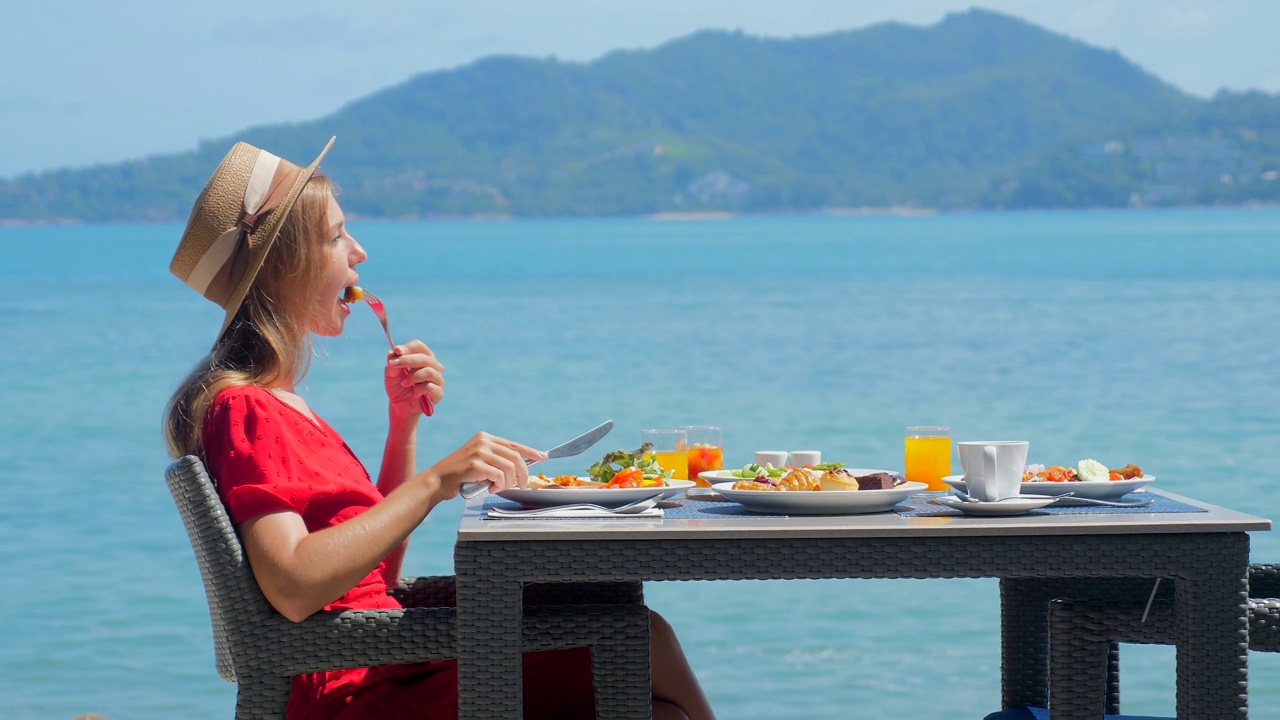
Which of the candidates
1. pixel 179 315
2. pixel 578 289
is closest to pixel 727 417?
pixel 179 315

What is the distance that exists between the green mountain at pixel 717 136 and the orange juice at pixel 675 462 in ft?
240

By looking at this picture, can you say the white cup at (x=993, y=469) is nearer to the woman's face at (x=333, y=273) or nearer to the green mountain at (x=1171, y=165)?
the woman's face at (x=333, y=273)

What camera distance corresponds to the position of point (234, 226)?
80.2 inches

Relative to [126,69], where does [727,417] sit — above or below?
below

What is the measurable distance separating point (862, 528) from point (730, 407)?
1043 centimetres

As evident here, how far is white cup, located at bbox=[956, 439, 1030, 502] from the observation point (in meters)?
1.91

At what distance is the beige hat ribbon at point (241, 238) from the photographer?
2039 millimetres

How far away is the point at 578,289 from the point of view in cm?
3166

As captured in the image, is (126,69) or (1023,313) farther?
(126,69)

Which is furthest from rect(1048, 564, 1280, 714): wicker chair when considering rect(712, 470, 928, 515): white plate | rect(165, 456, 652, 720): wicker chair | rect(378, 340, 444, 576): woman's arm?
rect(378, 340, 444, 576): woman's arm

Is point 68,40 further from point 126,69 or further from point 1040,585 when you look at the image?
point 1040,585

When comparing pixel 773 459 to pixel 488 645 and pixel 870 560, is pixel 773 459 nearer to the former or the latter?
pixel 870 560

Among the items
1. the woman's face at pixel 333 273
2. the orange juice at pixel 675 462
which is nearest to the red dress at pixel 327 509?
the woman's face at pixel 333 273

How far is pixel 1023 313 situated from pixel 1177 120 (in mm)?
59699
